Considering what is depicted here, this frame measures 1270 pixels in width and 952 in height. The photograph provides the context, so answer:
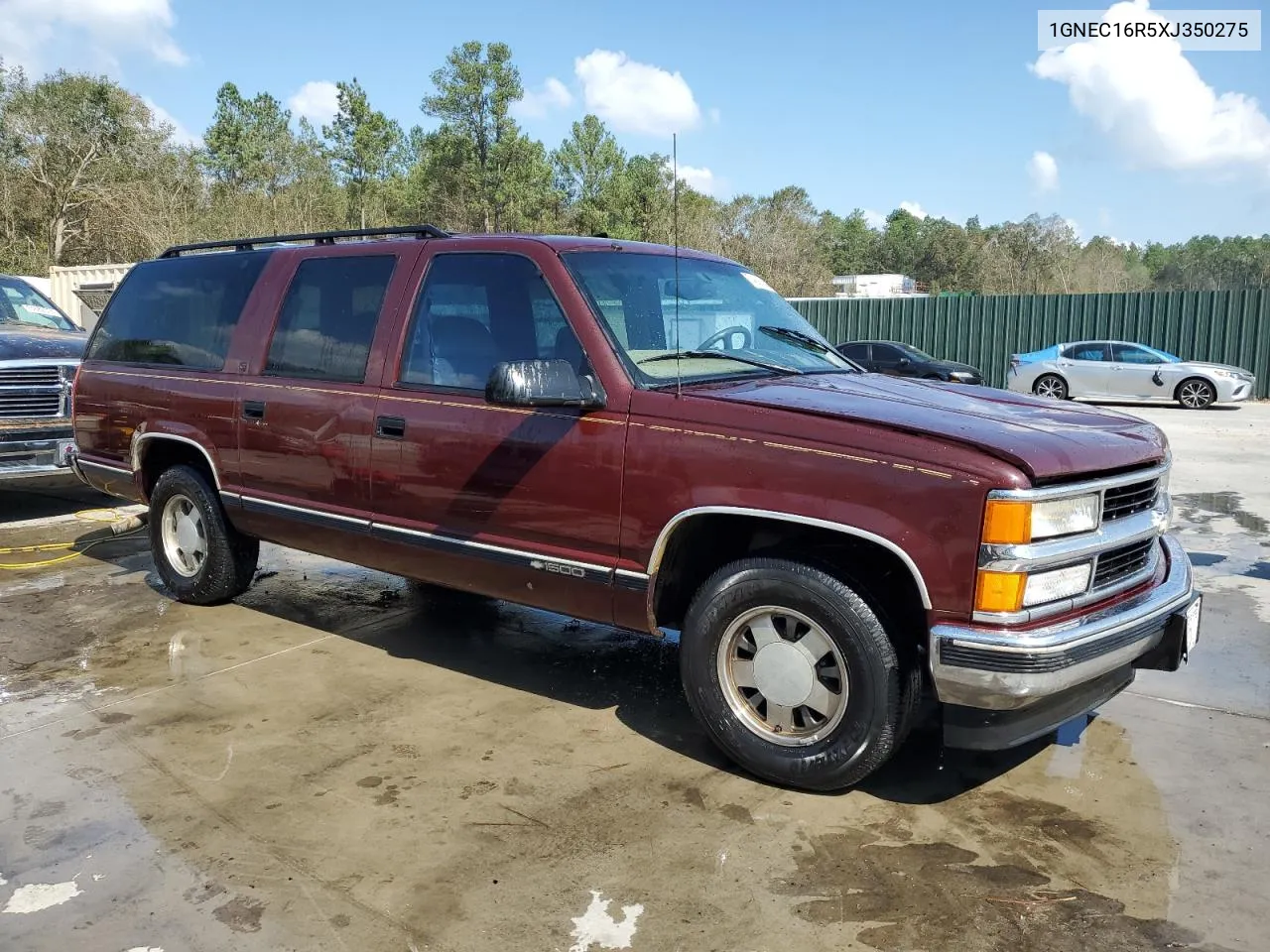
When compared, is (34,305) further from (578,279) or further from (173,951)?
(173,951)

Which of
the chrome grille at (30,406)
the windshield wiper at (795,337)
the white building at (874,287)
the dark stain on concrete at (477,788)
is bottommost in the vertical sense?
the dark stain on concrete at (477,788)

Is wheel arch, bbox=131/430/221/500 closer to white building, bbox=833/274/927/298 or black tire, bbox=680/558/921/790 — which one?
black tire, bbox=680/558/921/790

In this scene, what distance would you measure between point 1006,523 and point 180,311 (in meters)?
4.80

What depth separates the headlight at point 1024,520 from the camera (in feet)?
10.1

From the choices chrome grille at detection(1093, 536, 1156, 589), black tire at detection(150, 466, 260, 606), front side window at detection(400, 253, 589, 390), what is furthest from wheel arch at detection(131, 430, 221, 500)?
chrome grille at detection(1093, 536, 1156, 589)

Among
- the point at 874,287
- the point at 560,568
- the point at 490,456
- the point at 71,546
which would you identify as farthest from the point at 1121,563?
the point at 874,287

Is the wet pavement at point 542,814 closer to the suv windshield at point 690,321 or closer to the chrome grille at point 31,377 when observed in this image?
the suv windshield at point 690,321

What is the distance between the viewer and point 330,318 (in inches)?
198

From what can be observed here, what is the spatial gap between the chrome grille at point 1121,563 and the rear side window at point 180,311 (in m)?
4.34

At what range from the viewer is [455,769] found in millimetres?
3879

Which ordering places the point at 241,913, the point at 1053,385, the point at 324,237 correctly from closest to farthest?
the point at 241,913 < the point at 324,237 < the point at 1053,385

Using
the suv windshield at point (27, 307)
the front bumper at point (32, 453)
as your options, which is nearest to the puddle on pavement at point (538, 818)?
the front bumper at point (32, 453)

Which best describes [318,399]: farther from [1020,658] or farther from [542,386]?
[1020,658]

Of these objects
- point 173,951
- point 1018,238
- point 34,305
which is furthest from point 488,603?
point 1018,238
